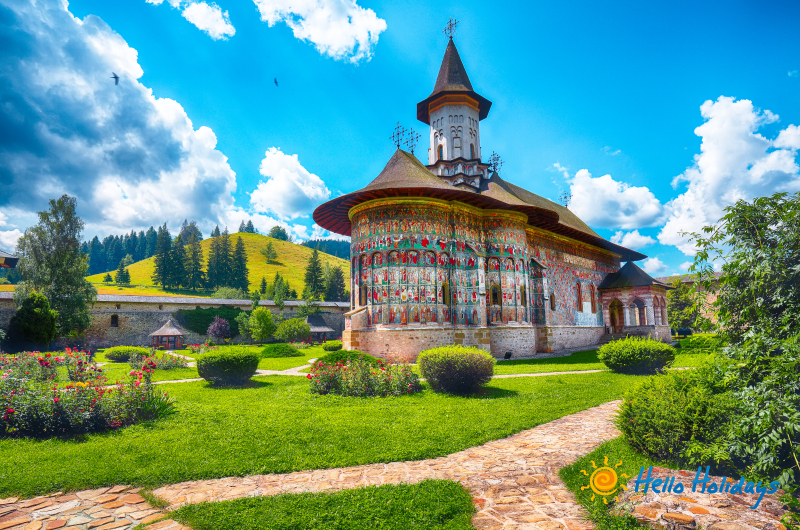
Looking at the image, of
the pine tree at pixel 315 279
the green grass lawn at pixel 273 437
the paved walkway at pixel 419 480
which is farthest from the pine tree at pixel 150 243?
the paved walkway at pixel 419 480

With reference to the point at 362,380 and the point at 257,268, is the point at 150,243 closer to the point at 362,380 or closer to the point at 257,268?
the point at 257,268

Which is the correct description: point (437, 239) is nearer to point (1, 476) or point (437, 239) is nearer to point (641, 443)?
point (641, 443)

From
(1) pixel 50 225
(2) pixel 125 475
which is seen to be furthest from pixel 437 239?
(1) pixel 50 225

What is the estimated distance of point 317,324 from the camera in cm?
3684

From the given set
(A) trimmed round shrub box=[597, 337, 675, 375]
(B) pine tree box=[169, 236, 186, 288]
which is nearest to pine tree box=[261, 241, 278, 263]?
(B) pine tree box=[169, 236, 186, 288]

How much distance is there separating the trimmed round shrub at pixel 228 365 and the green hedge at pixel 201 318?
2541cm

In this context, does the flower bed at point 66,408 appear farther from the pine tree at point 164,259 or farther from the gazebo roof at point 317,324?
the pine tree at point 164,259

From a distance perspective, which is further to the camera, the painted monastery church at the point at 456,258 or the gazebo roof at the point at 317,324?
the gazebo roof at the point at 317,324

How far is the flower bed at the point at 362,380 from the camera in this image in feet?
32.2

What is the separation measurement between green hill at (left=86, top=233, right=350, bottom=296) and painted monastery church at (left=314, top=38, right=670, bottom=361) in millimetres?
47977

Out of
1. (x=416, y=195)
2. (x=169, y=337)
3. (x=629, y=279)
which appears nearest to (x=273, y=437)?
(x=416, y=195)

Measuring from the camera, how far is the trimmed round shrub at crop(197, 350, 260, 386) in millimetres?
11297

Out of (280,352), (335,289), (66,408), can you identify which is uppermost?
(335,289)

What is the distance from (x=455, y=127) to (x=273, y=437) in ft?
70.3
